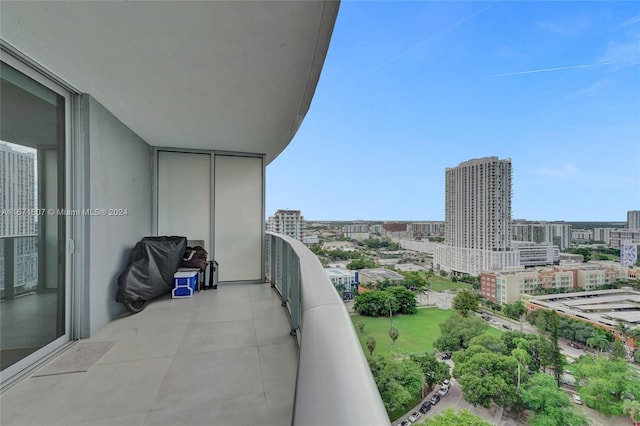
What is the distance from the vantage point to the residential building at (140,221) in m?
1.42

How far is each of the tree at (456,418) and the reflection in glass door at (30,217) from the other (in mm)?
3491

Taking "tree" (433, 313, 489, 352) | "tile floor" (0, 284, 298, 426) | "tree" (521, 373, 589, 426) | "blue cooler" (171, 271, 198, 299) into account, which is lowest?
"tree" (521, 373, 589, 426)

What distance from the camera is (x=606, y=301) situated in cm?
416

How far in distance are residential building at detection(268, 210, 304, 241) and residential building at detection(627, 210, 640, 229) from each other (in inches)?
247

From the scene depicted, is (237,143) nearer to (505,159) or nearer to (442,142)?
(505,159)

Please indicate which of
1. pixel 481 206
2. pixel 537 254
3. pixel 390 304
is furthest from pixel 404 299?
pixel 481 206

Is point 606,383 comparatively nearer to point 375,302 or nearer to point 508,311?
point 508,311

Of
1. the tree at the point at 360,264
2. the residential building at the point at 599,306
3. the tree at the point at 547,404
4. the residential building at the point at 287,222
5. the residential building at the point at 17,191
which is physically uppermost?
the residential building at the point at 17,191

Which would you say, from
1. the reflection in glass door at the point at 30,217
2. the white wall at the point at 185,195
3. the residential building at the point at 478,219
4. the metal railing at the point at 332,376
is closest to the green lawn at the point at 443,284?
the residential building at the point at 478,219

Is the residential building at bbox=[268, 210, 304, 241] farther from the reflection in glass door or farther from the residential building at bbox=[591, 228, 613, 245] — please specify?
the residential building at bbox=[591, 228, 613, 245]

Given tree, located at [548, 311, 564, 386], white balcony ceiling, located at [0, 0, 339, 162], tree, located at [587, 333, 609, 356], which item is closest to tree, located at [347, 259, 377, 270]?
white balcony ceiling, located at [0, 0, 339, 162]

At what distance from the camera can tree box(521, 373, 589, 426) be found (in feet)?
8.64

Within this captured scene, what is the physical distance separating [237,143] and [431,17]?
9323 mm

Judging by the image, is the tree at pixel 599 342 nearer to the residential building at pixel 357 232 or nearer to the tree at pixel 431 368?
the tree at pixel 431 368
